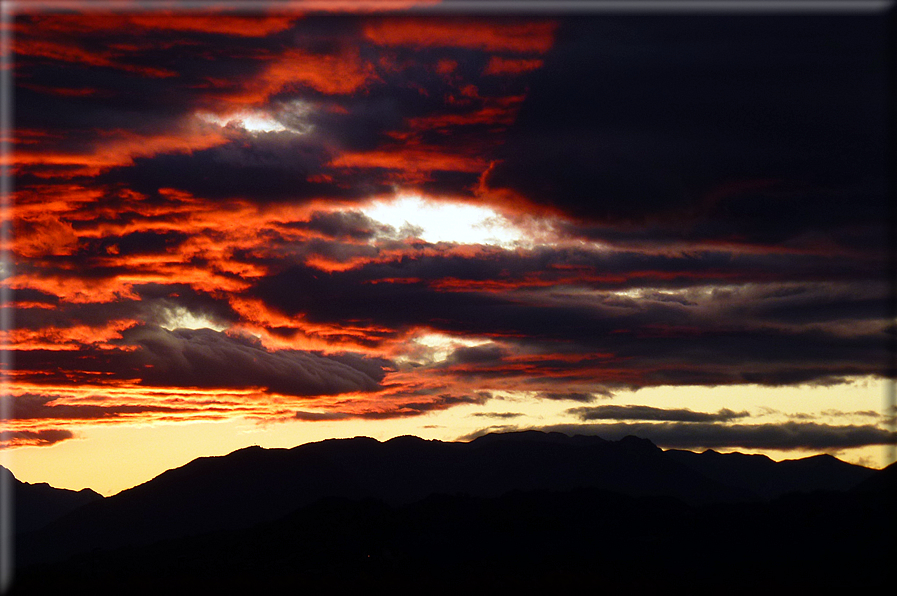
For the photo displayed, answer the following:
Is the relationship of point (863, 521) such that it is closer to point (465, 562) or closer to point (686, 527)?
point (686, 527)

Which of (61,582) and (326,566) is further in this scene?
(326,566)

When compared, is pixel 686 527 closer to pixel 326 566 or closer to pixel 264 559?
pixel 326 566

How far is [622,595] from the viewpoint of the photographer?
43781 mm

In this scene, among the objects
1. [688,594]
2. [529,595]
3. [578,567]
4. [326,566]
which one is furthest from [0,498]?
[326,566]

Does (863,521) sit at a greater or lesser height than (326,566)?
greater

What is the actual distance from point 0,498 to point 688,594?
41126 millimetres

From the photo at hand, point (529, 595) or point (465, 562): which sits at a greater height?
point (529, 595)

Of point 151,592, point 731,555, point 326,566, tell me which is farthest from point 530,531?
point 151,592

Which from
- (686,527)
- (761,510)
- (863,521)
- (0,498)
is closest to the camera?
(0,498)

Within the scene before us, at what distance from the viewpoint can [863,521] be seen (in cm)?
12812

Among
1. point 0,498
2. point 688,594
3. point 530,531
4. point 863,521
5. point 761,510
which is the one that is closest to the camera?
point 0,498

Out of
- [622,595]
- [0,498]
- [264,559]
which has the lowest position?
[264,559]

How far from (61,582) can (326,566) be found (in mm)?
115863

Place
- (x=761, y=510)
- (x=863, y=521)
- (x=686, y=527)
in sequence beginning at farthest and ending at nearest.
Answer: (x=686, y=527)
(x=761, y=510)
(x=863, y=521)
